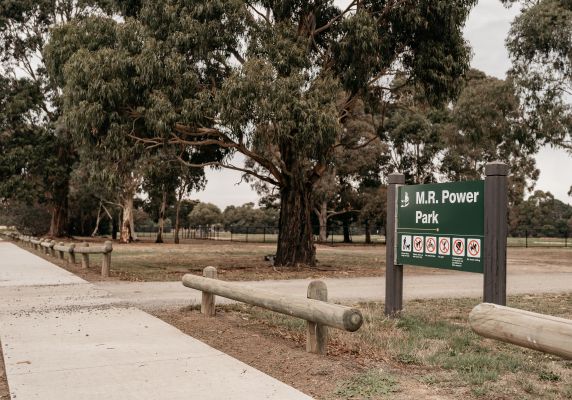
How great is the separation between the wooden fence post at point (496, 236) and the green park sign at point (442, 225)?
0.52ft

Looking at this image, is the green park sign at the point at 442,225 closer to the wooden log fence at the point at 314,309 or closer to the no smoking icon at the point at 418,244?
the no smoking icon at the point at 418,244

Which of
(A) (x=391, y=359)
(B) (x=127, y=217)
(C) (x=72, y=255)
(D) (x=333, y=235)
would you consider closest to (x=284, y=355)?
(A) (x=391, y=359)

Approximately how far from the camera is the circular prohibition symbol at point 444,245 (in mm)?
8086

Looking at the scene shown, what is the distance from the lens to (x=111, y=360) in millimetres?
6254

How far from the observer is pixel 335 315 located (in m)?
6.13

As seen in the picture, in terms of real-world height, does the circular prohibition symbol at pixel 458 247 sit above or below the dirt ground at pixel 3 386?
above

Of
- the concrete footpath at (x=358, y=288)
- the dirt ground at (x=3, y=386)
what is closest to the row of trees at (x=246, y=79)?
the concrete footpath at (x=358, y=288)

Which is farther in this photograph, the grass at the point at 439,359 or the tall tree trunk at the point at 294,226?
the tall tree trunk at the point at 294,226

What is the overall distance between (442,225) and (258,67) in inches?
344

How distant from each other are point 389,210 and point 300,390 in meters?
4.41

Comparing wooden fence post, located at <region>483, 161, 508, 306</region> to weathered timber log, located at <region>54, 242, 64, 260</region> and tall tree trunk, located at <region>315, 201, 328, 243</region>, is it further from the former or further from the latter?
tall tree trunk, located at <region>315, 201, 328, 243</region>

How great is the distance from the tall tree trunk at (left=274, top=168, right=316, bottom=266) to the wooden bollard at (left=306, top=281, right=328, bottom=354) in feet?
42.6

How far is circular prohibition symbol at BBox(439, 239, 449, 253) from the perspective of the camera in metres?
8.09

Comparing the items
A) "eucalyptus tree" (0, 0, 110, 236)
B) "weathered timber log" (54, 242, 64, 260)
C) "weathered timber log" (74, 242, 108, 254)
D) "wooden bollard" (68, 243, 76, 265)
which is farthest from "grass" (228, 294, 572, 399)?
"eucalyptus tree" (0, 0, 110, 236)
